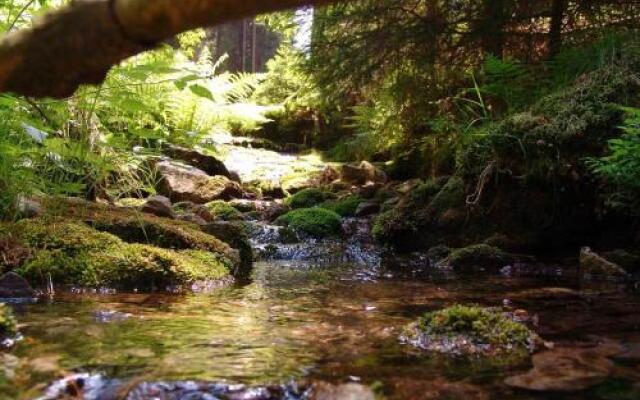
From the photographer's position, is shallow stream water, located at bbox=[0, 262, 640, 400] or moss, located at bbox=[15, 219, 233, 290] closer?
shallow stream water, located at bbox=[0, 262, 640, 400]

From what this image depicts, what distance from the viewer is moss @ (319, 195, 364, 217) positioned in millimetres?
8448

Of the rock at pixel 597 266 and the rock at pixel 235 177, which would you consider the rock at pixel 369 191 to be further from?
the rock at pixel 597 266

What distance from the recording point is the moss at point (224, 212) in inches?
322

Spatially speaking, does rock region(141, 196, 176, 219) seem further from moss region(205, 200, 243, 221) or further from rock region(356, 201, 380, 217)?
rock region(356, 201, 380, 217)

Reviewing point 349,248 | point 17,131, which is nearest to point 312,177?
point 349,248

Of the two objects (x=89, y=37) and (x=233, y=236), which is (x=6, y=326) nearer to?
(x=89, y=37)

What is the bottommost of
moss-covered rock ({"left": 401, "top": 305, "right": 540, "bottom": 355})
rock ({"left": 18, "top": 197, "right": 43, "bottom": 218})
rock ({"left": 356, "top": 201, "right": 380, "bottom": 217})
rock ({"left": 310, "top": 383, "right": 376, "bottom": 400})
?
rock ({"left": 310, "top": 383, "right": 376, "bottom": 400})

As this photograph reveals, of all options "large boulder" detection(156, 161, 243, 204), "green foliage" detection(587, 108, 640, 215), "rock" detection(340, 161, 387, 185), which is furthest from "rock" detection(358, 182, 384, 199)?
"green foliage" detection(587, 108, 640, 215)

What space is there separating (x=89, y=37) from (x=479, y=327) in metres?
2.28

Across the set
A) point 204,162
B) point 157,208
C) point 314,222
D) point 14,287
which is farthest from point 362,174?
point 14,287

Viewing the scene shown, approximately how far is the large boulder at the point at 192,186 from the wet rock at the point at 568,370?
23.4 feet

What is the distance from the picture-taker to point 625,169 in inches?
172

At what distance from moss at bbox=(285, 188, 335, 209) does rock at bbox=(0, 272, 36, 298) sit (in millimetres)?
5916

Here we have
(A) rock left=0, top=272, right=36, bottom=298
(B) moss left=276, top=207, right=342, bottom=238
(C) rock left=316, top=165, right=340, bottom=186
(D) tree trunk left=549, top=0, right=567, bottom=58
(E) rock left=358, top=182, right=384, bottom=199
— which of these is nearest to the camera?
(A) rock left=0, top=272, right=36, bottom=298
